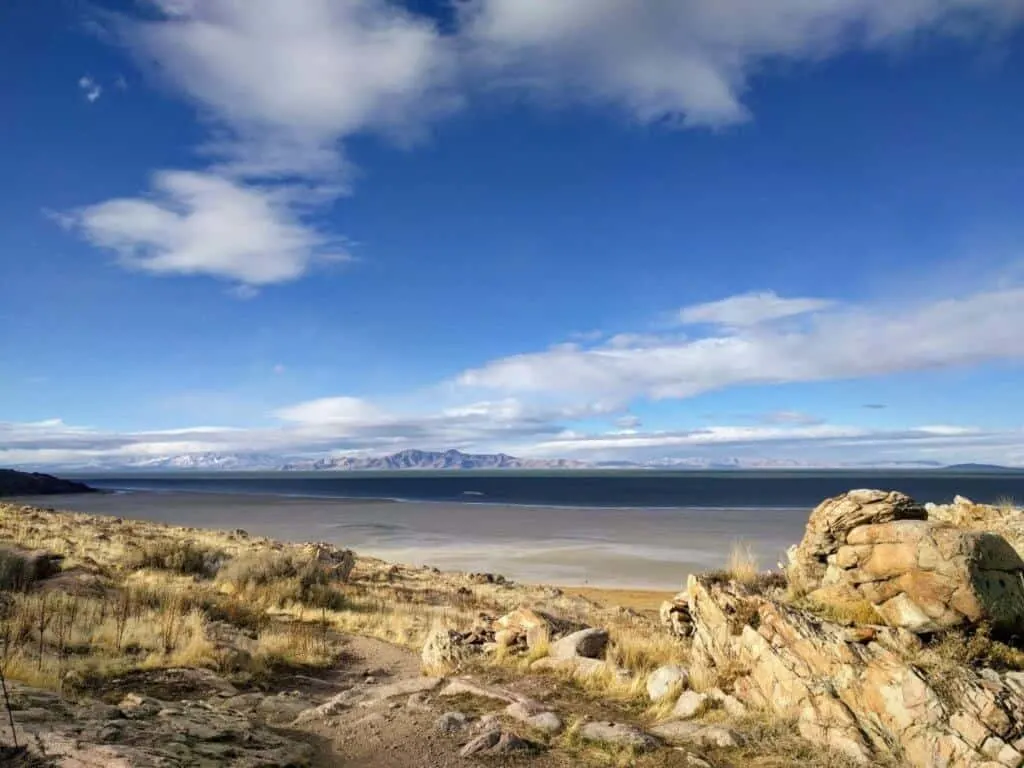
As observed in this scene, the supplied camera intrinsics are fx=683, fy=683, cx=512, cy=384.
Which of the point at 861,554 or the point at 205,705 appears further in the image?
the point at 861,554

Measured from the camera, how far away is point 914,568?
8.22 metres

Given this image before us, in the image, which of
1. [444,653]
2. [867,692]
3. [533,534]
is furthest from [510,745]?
[533,534]

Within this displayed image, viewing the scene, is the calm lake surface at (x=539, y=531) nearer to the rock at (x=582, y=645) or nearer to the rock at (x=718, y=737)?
the rock at (x=582, y=645)

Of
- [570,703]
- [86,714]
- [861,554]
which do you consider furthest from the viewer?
[861,554]

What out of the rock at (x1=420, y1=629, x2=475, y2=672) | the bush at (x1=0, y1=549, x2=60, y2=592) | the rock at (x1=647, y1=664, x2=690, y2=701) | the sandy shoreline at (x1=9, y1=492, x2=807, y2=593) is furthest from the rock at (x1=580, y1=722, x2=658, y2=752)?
the sandy shoreline at (x1=9, y1=492, x2=807, y2=593)

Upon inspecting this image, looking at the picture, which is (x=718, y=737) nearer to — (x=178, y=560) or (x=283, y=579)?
(x=283, y=579)

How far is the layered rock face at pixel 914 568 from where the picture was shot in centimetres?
772

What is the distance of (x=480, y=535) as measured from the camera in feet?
152

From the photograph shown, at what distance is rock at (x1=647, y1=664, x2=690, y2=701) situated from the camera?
335 inches

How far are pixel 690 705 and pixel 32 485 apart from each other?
112m

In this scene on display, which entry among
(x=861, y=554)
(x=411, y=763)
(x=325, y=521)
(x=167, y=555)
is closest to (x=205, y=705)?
(x=411, y=763)

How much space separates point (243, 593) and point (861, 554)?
15.2 m

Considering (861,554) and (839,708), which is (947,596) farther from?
(839,708)

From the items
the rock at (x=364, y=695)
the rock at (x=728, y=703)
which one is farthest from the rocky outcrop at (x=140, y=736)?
the rock at (x=728, y=703)
